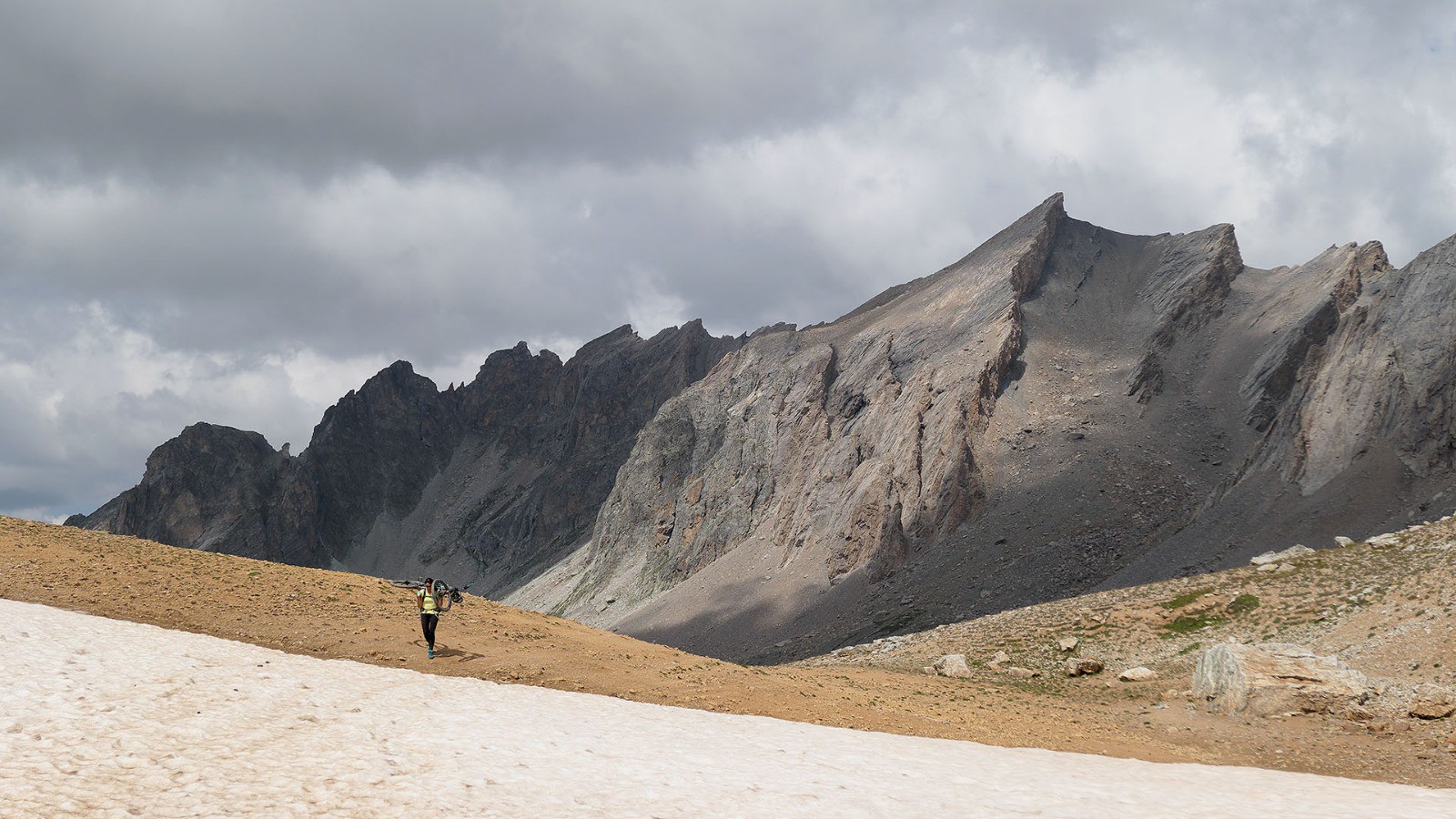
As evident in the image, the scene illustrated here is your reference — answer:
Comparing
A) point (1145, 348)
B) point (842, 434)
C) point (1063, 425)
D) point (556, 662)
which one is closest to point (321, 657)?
point (556, 662)

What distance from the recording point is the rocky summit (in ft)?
257

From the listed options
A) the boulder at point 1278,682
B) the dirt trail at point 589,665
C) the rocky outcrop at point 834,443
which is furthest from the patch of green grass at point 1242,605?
the rocky outcrop at point 834,443

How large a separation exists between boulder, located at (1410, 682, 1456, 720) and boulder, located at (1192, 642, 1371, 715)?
179 centimetres

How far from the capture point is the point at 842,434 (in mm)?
138375

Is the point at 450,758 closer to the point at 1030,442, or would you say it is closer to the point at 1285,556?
the point at 1285,556

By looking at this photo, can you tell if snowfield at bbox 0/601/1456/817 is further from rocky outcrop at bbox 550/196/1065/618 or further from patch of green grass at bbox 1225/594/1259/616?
rocky outcrop at bbox 550/196/1065/618

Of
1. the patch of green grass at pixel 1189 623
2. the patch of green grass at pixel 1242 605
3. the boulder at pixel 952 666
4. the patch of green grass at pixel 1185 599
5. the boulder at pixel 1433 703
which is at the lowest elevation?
the boulder at pixel 1433 703

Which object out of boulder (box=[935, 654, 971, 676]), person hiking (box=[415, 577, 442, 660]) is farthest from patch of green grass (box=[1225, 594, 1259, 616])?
person hiking (box=[415, 577, 442, 660])

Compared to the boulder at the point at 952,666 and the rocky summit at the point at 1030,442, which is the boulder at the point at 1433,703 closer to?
the boulder at the point at 952,666

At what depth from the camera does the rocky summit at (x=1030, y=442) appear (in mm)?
78375

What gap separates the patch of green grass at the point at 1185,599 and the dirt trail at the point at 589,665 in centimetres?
1184

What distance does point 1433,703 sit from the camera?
2830 cm

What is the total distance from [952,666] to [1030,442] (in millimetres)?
71945

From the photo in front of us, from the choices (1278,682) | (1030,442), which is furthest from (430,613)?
(1030,442)
